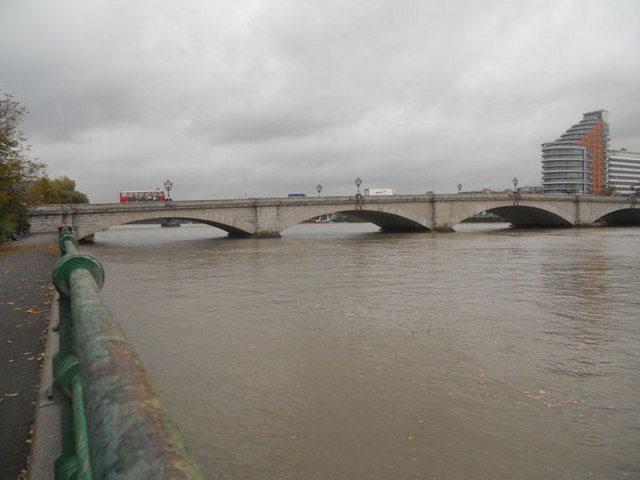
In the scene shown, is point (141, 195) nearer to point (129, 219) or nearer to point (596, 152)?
point (129, 219)

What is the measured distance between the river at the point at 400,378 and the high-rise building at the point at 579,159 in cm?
12584

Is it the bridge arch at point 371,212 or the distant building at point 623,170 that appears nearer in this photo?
the bridge arch at point 371,212

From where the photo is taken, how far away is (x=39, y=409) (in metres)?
3.46

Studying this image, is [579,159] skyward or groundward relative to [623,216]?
skyward

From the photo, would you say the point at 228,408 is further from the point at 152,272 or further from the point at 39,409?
the point at 152,272

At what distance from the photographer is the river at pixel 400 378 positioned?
13.9 ft

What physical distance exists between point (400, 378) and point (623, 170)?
6695 inches

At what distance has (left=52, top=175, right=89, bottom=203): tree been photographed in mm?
70562

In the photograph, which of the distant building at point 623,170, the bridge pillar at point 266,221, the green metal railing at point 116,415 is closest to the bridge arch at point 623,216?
the bridge pillar at point 266,221

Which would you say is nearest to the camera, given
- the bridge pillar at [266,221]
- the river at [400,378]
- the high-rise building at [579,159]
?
the river at [400,378]

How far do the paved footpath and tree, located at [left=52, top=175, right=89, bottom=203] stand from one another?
224ft

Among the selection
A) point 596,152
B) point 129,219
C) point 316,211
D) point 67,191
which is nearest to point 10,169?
point 129,219

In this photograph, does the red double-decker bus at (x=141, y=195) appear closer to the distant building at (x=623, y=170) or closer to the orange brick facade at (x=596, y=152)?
the orange brick facade at (x=596, y=152)

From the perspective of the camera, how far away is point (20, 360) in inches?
186
